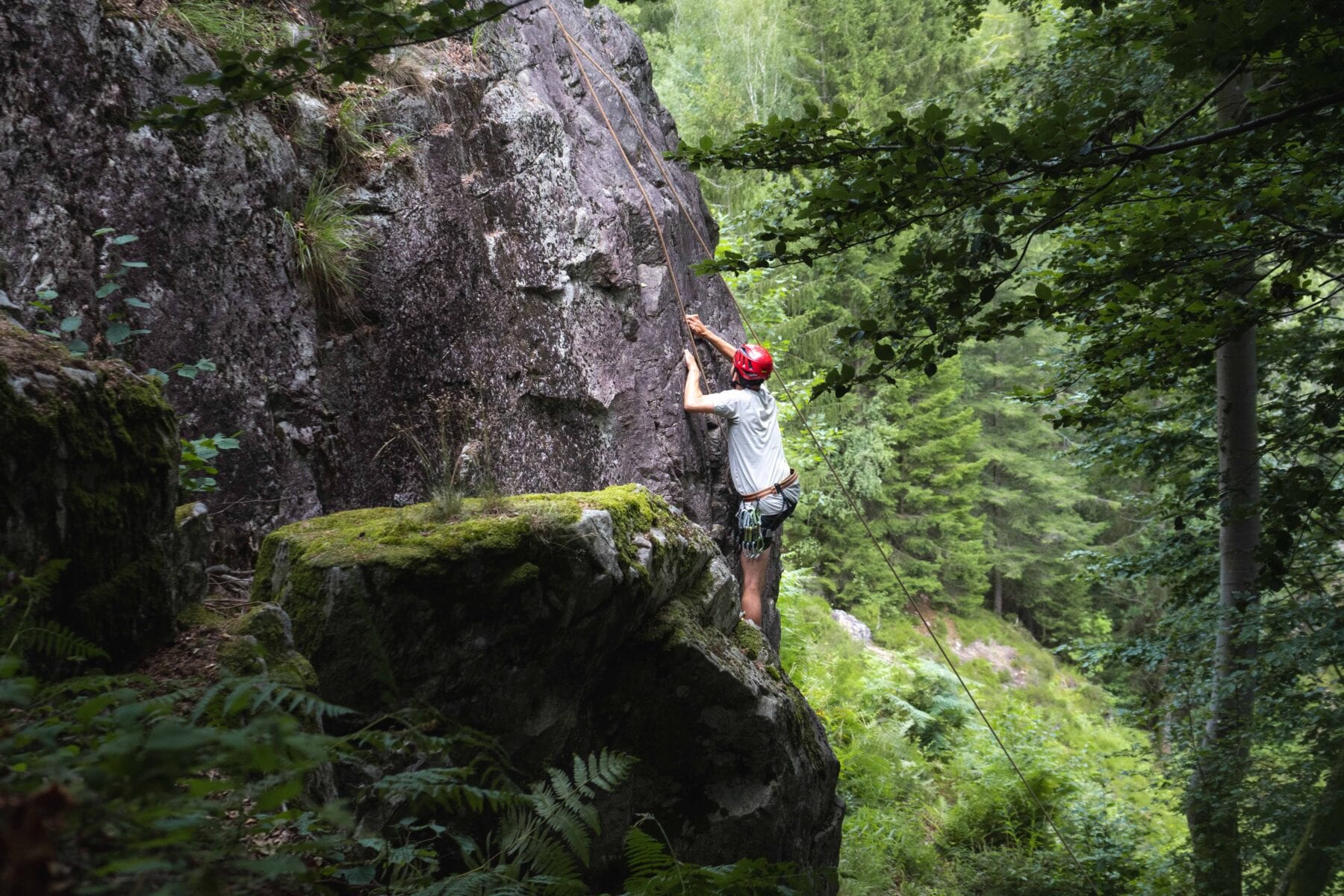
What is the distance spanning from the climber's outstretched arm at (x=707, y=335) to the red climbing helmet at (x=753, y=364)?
0.86 feet

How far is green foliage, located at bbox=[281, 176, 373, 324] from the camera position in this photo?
4.45 metres

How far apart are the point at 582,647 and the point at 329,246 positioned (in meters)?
2.79

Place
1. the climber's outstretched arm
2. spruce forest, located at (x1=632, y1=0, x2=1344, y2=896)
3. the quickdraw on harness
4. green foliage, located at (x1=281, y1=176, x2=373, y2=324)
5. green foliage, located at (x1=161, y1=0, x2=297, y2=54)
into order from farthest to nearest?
the climber's outstretched arm
the quickdraw on harness
green foliage, located at (x1=281, y1=176, x2=373, y2=324)
green foliage, located at (x1=161, y1=0, x2=297, y2=54)
spruce forest, located at (x1=632, y1=0, x2=1344, y2=896)

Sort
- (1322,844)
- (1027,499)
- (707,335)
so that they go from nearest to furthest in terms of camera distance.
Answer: (1322,844)
(707,335)
(1027,499)

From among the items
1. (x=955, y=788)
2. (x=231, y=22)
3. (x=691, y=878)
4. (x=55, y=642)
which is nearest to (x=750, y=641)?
(x=691, y=878)

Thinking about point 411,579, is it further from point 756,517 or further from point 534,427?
point 756,517

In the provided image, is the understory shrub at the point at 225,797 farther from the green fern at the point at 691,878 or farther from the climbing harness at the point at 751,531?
the climbing harness at the point at 751,531

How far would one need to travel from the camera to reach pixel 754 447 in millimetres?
6434

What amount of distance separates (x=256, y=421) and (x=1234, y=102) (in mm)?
6877

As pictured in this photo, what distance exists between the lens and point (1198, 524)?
930 cm

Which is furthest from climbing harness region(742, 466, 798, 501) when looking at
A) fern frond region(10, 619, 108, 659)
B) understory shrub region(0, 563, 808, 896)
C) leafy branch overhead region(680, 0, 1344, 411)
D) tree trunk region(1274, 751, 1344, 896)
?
fern frond region(10, 619, 108, 659)

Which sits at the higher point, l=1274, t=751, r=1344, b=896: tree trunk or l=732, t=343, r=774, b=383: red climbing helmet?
l=732, t=343, r=774, b=383: red climbing helmet

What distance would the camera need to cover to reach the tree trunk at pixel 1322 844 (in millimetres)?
5023

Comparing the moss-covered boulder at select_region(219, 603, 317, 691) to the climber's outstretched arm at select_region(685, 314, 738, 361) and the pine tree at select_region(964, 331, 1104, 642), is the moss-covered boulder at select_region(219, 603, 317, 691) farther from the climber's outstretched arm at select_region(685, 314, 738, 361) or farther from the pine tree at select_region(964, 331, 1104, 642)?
the pine tree at select_region(964, 331, 1104, 642)
